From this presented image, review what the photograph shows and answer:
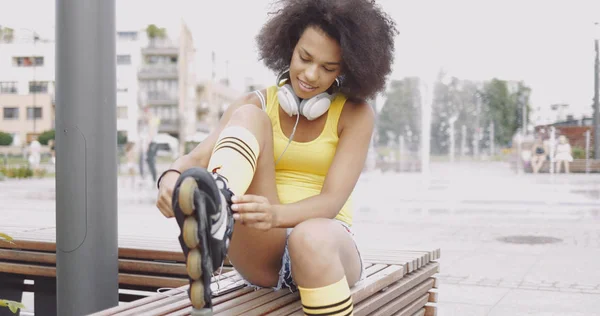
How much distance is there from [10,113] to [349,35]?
52.6 meters

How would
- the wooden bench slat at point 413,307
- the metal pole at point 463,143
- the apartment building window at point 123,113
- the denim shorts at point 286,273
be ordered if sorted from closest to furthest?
the denim shorts at point 286,273 < the wooden bench slat at point 413,307 < the metal pole at point 463,143 < the apartment building window at point 123,113

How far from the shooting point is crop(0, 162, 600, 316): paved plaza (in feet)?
14.8

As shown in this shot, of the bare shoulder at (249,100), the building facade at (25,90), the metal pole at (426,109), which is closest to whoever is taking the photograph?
the bare shoulder at (249,100)

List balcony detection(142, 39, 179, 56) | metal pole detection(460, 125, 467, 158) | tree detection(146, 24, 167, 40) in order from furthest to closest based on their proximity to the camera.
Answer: balcony detection(142, 39, 179, 56) → tree detection(146, 24, 167, 40) → metal pole detection(460, 125, 467, 158)

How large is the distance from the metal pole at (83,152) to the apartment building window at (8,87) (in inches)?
1926

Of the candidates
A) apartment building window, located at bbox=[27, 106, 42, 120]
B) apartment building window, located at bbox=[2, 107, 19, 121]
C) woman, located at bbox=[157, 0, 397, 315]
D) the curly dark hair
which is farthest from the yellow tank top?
apartment building window, located at bbox=[2, 107, 19, 121]

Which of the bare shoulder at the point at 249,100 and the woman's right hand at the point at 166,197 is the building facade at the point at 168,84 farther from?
the woman's right hand at the point at 166,197

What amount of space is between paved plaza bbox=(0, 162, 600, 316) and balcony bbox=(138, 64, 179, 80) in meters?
43.0

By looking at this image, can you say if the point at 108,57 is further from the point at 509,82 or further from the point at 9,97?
the point at 9,97

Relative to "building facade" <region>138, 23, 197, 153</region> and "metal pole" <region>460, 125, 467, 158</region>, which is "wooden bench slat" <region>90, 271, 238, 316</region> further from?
→ "building facade" <region>138, 23, 197, 153</region>

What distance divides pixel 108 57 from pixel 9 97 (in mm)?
50466

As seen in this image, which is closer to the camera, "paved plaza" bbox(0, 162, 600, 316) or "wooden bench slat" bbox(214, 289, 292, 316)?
"wooden bench slat" bbox(214, 289, 292, 316)

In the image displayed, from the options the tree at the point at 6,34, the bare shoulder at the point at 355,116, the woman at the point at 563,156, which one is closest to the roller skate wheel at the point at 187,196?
the bare shoulder at the point at 355,116

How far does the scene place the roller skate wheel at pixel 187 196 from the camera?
61.8 inches
